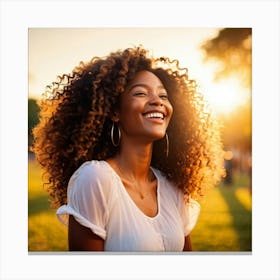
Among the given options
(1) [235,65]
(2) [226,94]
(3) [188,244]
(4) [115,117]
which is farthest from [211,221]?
(1) [235,65]

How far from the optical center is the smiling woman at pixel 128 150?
3.17m

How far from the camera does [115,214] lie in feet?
10.3

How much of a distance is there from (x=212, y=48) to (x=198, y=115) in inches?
18.8

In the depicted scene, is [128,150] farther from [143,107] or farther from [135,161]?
[143,107]

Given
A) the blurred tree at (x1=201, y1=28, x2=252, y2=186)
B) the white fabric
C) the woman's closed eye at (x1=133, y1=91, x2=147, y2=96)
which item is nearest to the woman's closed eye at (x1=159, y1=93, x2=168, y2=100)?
the woman's closed eye at (x1=133, y1=91, x2=147, y2=96)

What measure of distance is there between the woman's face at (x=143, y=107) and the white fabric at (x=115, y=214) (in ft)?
1.06

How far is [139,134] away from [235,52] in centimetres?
90

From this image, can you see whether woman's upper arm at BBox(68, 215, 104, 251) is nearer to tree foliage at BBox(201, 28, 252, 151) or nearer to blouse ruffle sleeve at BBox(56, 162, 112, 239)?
blouse ruffle sleeve at BBox(56, 162, 112, 239)

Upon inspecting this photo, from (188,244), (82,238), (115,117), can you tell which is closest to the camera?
(82,238)

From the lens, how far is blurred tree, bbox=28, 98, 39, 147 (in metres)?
A: 3.51

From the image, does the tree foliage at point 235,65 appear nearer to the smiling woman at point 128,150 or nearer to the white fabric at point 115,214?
the smiling woman at point 128,150

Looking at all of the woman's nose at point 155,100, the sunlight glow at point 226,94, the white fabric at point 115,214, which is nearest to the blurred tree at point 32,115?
the white fabric at point 115,214
